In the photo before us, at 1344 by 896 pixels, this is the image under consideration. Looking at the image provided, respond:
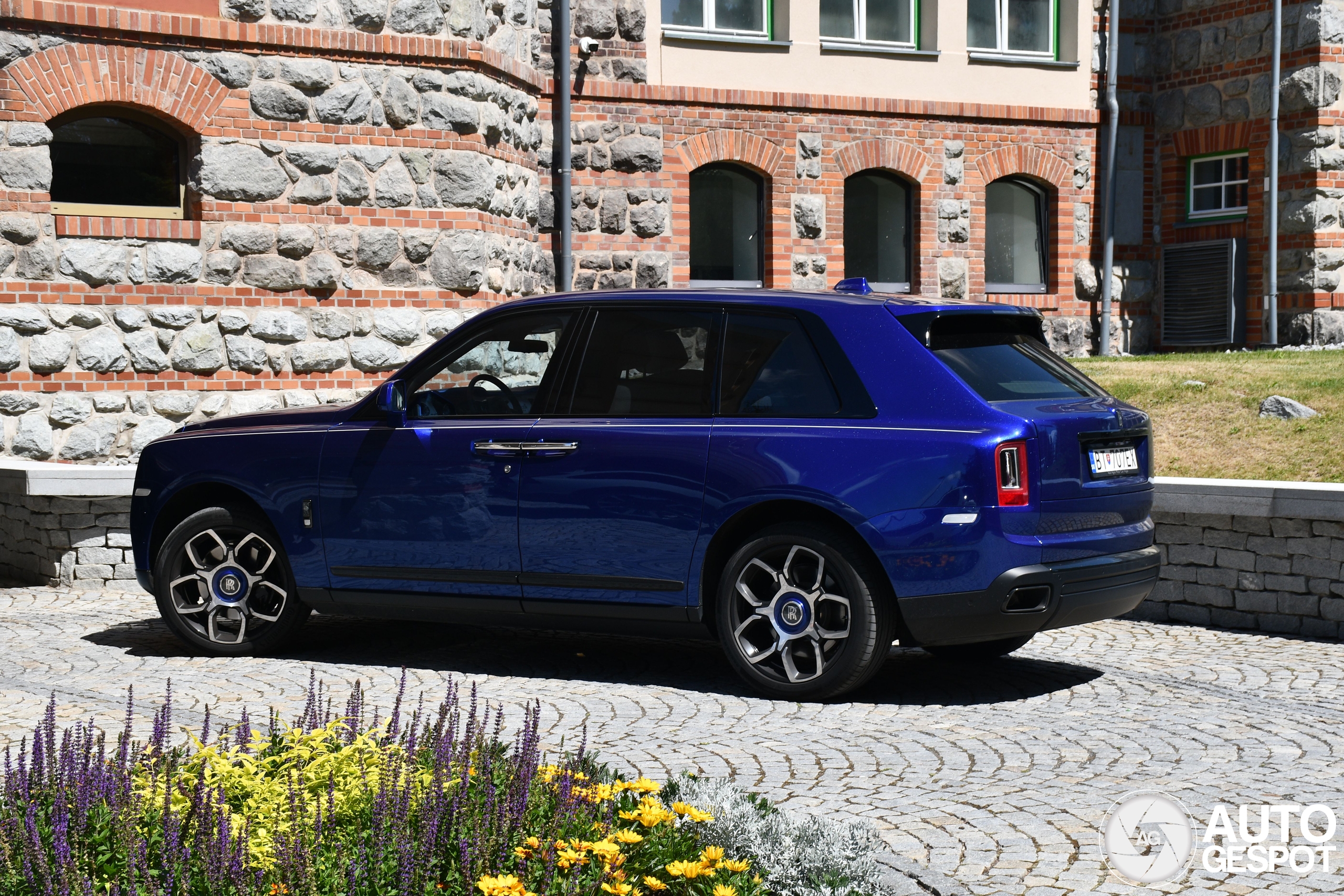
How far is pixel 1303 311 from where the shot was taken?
1809cm

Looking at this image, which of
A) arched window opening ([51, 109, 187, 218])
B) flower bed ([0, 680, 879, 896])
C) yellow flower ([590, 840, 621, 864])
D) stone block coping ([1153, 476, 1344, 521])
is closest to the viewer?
flower bed ([0, 680, 879, 896])

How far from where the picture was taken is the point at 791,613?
652 centimetres

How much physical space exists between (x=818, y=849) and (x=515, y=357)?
3.91 m

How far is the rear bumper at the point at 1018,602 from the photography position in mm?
6172

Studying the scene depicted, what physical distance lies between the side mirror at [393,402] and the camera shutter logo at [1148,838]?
3876 mm

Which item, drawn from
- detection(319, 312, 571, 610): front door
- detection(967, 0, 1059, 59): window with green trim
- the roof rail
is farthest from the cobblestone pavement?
detection(967, 0, 1059, 59): window with green trim

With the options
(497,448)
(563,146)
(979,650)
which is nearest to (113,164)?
(563,146)

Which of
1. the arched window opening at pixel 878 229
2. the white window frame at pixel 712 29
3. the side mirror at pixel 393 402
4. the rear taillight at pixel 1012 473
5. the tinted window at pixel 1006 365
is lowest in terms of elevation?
the rear taillight at pixel 1012 473

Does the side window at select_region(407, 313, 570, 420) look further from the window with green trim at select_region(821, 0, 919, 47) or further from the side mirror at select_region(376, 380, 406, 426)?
the window with green trim at select_region(821, 0, 919, 47)

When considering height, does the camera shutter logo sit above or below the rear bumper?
below

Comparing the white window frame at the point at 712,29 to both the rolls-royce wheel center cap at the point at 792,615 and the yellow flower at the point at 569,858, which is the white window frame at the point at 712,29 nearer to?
the rolls-royce wheel center cap at the point at 792,615

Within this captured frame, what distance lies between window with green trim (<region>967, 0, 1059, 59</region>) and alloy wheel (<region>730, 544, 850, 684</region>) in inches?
536

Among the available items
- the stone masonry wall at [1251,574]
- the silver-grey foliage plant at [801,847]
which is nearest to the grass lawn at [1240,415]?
the stone masonry wall at [1251,574]

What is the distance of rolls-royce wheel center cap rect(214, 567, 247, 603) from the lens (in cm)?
779
